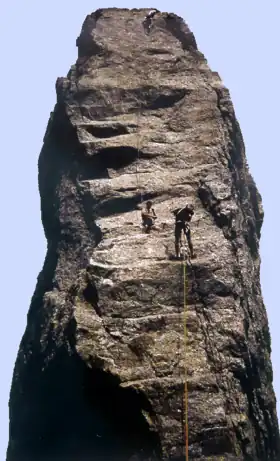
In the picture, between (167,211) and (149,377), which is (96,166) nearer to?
(167,211)

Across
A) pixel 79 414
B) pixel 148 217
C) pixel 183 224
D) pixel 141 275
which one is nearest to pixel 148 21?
pixel 148 217

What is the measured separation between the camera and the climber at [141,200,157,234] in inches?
902

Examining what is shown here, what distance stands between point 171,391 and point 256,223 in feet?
24.7

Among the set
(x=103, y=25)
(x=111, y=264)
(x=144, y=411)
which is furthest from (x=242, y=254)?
(x=103, y=25)

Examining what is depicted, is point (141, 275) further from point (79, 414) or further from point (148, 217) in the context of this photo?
point (79, 414)

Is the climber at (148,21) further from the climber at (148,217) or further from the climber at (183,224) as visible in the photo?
the climber at (183,224)

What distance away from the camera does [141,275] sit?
2180cm

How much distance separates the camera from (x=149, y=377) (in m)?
20.4

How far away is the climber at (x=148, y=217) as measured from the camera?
22922mm

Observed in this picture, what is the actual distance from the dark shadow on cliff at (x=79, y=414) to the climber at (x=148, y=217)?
3125 millimetres

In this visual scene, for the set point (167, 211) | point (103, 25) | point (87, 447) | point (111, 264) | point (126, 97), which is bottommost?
point (87, 447)

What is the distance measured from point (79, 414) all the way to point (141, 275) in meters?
3.02

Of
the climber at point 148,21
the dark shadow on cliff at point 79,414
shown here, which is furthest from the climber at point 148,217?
the climber at point 148,21

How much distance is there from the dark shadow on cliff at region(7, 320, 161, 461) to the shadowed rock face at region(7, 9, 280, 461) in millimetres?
30
